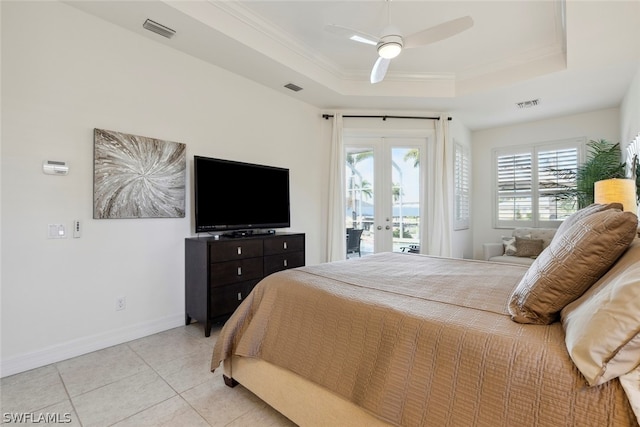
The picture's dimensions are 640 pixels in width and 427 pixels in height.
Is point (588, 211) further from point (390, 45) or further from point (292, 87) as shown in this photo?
point (292, 87)

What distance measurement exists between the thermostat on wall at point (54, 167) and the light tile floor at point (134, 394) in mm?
1452

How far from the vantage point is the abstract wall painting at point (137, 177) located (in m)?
2.59

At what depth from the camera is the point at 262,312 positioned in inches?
69.3

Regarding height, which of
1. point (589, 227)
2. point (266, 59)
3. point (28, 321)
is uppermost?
point (266, 59)

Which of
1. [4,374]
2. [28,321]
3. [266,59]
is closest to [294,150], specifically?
[266,59]

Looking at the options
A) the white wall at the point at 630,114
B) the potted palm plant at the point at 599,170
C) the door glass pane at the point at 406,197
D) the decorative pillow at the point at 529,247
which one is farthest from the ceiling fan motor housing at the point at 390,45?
the decorative pillow at the point at 529,247

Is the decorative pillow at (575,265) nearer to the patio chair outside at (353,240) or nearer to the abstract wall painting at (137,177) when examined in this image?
the abstract wall painting at (137,177)

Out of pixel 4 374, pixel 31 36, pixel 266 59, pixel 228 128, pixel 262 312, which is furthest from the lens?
pixel 228 128

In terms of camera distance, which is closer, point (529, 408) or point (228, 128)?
point (529, 408)

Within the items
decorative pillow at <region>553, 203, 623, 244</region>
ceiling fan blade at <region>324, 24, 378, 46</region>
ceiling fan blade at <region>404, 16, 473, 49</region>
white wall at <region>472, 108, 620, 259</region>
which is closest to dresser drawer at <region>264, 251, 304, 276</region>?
ceiling fan blade at <region>324, 24, 378, 46</region>

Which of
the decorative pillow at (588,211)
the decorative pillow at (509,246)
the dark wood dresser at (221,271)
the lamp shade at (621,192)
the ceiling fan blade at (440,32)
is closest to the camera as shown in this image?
the decorative pillow at (588,211)

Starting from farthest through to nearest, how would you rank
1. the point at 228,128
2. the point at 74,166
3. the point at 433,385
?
1. the point at 228,128
2. the point at 74,166
3. the point at 433,385

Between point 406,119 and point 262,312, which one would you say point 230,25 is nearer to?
point 262,312

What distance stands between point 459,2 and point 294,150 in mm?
2473
